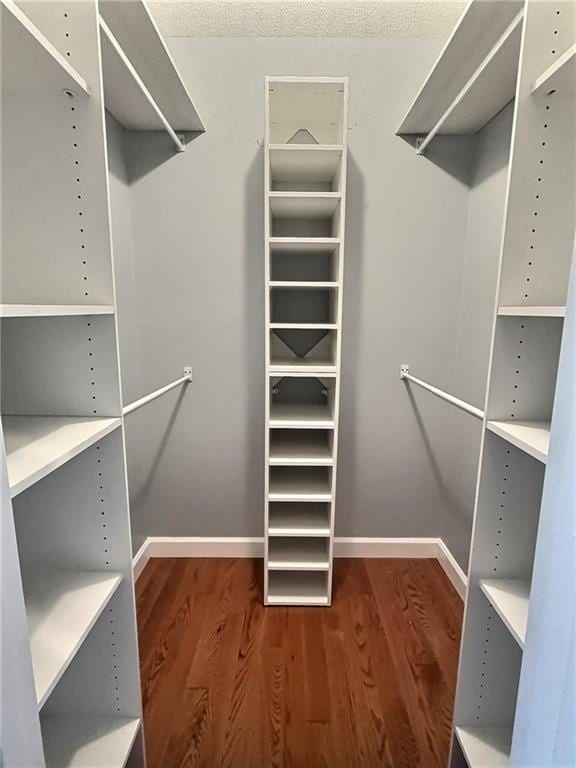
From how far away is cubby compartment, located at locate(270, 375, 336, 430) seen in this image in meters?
1.67

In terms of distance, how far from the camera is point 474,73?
1.23 metres

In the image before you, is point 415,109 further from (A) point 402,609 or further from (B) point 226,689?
(B) point 226,689

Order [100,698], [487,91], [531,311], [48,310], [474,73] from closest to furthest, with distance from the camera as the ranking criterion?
[48,310], [531,311], [100,698], [474,73], [487,91]

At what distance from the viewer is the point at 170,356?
1.85 m

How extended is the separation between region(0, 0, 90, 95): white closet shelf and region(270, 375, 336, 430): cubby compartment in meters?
1.15

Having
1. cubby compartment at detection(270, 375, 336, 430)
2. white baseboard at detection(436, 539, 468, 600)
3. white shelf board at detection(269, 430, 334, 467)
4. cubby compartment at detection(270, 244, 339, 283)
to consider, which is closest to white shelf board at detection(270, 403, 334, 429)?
cubby compartment at detection(270, 375, 336, 430)

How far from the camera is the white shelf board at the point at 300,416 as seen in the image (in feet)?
5.13

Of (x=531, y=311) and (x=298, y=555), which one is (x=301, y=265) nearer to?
(x=531, y=311)

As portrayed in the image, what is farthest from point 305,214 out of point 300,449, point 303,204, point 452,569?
point 452,569

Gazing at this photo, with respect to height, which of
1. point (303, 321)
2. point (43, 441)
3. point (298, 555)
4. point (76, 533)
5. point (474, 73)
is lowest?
point (298, 555)

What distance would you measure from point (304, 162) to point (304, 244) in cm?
33

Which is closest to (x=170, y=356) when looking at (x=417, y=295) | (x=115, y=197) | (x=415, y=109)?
(x=115, y=197)

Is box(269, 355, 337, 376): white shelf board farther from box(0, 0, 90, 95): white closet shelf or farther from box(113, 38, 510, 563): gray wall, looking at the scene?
box(0, 0, 90, 95): white closet shelf

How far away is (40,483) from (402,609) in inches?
60.4
